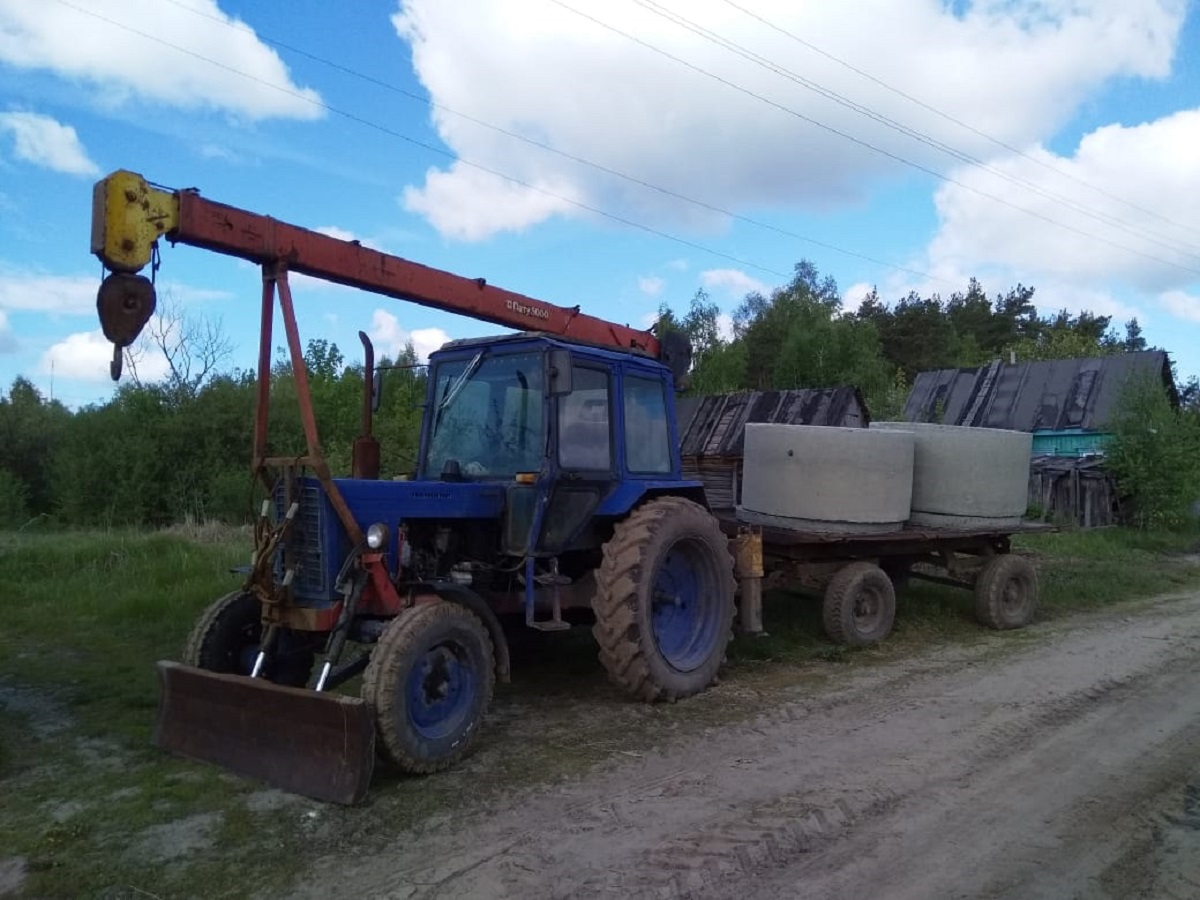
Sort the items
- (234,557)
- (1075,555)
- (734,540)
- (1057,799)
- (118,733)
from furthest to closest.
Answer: (1075,555) → (234,557) → (734,540) → (118,733) → (1057,799)

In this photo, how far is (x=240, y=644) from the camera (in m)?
5.66

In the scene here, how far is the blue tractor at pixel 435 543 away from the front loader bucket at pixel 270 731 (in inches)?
0.4

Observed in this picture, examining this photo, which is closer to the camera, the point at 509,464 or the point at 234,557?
the point at 509,464

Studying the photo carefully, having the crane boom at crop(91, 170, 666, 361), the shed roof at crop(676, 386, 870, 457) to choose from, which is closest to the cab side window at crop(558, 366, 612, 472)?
the crane boom at crop(91, 170, 666, 361)

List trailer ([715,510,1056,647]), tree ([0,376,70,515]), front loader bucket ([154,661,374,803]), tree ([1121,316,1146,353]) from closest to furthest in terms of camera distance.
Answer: front loader bucket ([154,661,374,803]) < trailer ([715,510,1056,647]) < tree ([0,376,70,515]) < tree ([1121,316,1146,353])

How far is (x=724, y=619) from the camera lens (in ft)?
23.0

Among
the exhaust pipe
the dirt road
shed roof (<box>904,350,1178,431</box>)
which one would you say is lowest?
the dirt road

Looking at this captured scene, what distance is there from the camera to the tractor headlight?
5070 millimetres

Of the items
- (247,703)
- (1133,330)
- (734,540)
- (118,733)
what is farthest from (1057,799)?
(1133,330)

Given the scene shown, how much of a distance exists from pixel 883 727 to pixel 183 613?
6.41m


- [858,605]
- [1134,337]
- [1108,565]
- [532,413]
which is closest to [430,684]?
[532,413]

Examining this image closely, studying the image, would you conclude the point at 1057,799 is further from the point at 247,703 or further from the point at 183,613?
the point at 183,613

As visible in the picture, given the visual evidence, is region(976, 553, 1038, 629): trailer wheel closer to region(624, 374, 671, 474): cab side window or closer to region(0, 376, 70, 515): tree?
region(624, 374, 671, 474): cab side window

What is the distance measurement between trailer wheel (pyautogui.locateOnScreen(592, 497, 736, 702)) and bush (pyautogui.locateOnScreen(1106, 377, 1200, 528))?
54.6 feet
